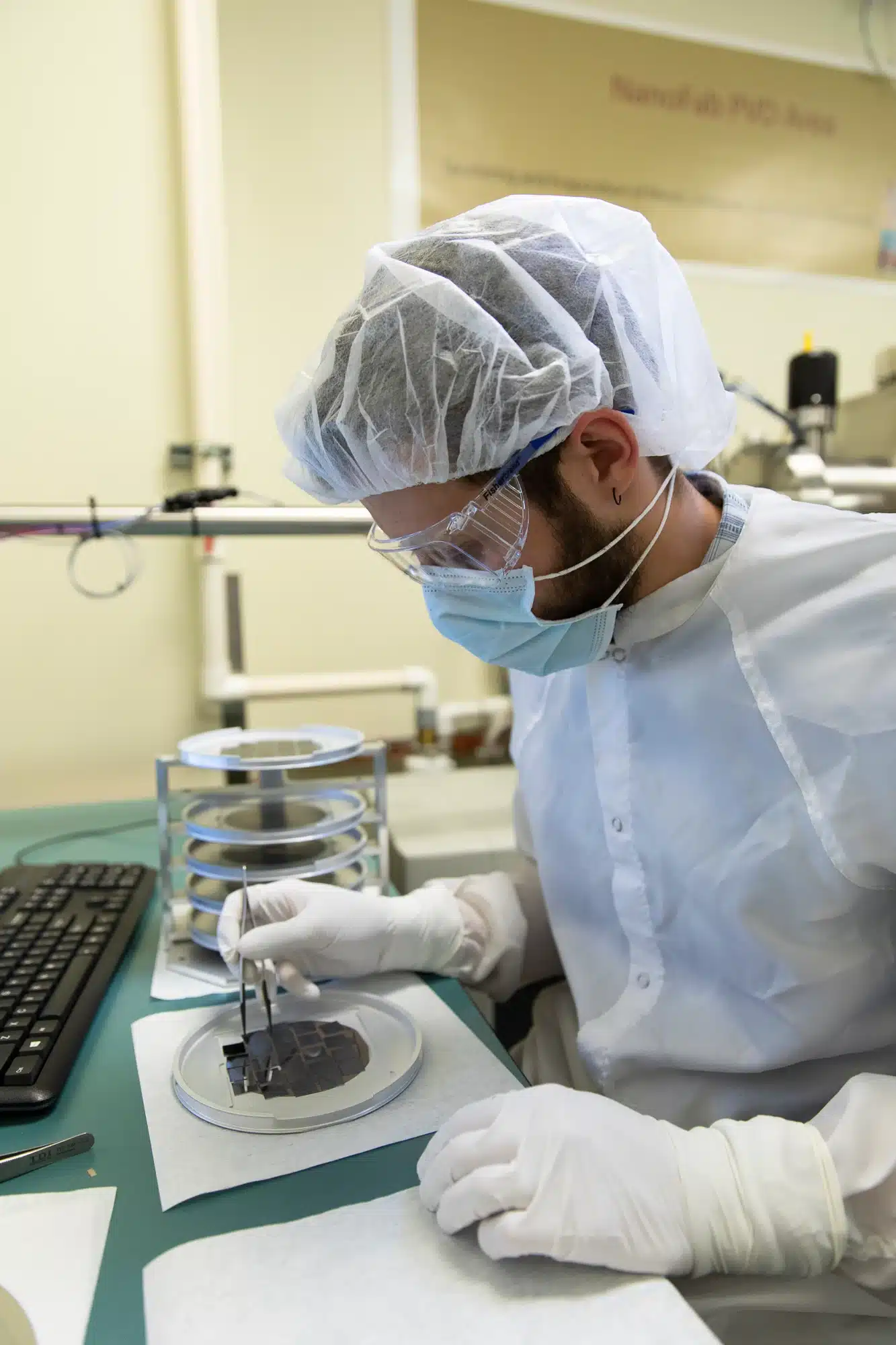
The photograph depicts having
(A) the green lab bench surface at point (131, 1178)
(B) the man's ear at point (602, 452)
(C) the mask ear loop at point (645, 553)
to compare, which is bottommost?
(A) the green lab bench surface at point (131, 1178)

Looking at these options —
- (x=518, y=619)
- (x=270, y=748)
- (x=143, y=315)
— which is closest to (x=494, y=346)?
(x=518, y=619)

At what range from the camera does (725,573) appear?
Answer: 0.79 metres

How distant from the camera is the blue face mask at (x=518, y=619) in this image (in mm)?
772

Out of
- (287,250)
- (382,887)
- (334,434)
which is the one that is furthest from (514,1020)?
(287,250)

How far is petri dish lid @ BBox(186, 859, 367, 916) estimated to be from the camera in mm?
959

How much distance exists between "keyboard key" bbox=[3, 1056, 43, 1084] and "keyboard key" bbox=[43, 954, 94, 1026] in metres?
0.06

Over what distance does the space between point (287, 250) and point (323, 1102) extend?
1686mm

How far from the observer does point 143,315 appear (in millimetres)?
1683

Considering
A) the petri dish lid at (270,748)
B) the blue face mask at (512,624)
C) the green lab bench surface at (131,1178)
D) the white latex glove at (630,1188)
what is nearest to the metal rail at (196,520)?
the petri dish lid at (270,748)

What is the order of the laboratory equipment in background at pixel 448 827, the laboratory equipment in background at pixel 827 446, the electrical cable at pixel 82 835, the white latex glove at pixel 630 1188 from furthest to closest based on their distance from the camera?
the laboratory equipment in background at pixel 827 446
the electrical cable at pixel 82 835
the laboratory equipment in background at pixel 448 827
the white latex glove at pixel 630 1188

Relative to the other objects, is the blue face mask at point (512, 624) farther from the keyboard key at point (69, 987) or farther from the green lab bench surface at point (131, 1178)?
the keyboard key at point (69, 987)

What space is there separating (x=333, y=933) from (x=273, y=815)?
21cm

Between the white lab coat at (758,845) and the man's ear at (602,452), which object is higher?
the man's ear at (602,452)

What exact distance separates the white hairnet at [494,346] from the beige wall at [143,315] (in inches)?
43.2
